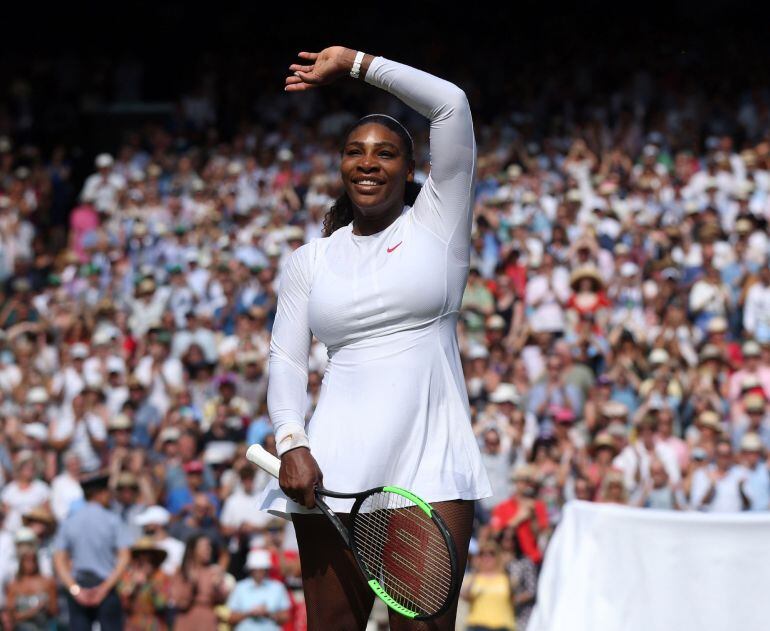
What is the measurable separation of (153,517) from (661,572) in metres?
7.37

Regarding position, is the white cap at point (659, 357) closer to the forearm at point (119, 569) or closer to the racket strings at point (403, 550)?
the forearm at point (119, 569)

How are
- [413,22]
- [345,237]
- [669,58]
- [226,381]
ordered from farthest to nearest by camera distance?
[413,22] < [669,58] < [226,381] < [345,237]

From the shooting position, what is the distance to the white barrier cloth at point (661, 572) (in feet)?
10.8

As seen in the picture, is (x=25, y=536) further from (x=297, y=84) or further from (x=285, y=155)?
(x=285, y=155)

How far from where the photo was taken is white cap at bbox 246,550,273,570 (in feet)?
31.5

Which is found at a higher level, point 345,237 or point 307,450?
point 345,237

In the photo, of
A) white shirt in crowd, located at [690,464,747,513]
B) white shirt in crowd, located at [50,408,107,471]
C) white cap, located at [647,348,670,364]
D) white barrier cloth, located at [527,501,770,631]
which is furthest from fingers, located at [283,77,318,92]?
white shirt in crowd, located at [50,408,107,471]

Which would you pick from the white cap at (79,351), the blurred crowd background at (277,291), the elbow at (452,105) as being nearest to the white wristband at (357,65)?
the elbow at (452,105)

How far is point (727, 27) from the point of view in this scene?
69.6ft

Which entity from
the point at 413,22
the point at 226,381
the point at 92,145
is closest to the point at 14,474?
the point at 226,381

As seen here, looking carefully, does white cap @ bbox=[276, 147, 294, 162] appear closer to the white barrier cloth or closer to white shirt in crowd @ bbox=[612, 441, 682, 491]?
white shirt in crowd @ bbox=[612, 441, 682, 491]

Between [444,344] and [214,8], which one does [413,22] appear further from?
[444,344]

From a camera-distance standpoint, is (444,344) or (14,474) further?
(14,474)

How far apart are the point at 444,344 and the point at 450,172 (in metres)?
0.42
